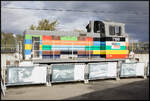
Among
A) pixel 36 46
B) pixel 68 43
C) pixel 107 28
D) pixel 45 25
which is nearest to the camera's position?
pixel 36 46

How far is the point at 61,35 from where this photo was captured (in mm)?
9953

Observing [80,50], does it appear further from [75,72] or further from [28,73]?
[28,73]

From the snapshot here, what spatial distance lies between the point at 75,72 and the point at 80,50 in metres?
2.13

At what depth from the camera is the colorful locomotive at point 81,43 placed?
9.37 m

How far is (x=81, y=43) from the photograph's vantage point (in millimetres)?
10305

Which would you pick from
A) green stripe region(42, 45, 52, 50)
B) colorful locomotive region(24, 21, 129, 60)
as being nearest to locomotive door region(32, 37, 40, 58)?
colorful locomotive region(24, 21, 129, 60)

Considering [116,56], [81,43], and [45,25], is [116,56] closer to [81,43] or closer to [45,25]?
[81,43]

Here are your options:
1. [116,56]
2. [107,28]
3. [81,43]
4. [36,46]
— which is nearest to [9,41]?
[36,46]

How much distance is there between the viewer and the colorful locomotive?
9.37 meters

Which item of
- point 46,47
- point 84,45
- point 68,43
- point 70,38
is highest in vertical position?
point 70,38

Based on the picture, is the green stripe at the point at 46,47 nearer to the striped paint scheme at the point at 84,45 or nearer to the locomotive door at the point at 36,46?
the striped paint scheme at the point at 84,45

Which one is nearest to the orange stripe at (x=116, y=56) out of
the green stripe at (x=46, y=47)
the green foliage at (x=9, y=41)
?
the green stripe at (x=46, y=47)

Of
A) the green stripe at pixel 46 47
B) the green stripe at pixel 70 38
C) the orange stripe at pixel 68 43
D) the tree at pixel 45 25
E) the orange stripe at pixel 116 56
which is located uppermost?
the tree at pixel 45 25

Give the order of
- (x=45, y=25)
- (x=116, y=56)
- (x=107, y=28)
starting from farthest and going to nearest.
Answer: (x=45, y=25), (x=116, y=56), (x=107, y=28)
